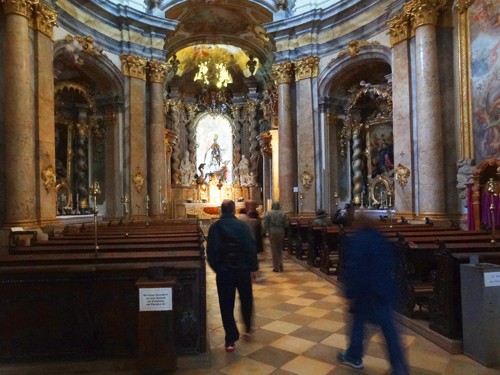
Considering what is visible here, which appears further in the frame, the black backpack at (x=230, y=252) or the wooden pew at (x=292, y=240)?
the wooden pew at (x=292, y=240)

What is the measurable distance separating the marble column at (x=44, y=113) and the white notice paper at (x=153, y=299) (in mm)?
8469

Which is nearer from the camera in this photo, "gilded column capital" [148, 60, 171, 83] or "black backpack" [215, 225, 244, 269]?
"black backpack" [215, 225, 244, 269]

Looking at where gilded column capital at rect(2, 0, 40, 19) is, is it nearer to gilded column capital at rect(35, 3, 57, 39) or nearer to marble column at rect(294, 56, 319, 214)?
gilded column capital at rect(35, 3, 57, 39)

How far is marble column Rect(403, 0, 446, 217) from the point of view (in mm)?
10664

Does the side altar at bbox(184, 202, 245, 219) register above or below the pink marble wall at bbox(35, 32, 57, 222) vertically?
below

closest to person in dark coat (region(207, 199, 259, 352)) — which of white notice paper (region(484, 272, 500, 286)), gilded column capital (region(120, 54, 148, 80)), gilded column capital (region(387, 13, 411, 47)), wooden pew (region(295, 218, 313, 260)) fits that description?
white notice paper (region(484, 272, 500, 286))

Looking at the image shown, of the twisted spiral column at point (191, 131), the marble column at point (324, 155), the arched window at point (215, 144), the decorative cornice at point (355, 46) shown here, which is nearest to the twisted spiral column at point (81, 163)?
the marble column at point (324, 155)

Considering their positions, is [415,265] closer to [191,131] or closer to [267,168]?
[267,168]

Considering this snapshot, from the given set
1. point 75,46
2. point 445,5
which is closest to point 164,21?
point 75,46

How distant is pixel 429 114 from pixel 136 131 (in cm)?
1080

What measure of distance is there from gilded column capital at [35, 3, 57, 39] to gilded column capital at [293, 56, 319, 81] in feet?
30.2

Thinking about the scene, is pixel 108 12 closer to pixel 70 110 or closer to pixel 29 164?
pixel 70 110

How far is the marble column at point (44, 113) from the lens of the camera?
1039 cm

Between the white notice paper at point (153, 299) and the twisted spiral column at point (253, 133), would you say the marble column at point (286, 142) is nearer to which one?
the twisted spiral column at point (253, 133)
